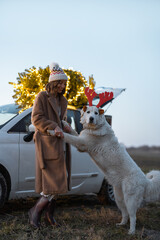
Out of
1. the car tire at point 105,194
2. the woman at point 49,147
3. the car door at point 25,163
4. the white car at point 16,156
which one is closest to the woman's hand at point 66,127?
the woman at point 49,147

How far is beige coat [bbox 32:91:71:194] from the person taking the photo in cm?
363

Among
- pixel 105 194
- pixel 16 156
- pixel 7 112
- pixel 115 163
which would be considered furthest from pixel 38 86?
pixel 105 194

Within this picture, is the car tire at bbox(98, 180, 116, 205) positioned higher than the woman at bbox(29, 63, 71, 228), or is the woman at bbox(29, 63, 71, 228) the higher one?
the woman at bbox(29, 63, 71, 228)

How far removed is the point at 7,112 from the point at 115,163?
2.06 metres

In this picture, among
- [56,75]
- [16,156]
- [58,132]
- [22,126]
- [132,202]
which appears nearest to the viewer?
[58,132]

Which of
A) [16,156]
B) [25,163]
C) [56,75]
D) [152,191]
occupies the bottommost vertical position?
[152,191]

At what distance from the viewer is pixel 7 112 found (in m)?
4.94

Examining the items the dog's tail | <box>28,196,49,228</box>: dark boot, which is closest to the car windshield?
<box>28,196,49,228</box>: dark boot

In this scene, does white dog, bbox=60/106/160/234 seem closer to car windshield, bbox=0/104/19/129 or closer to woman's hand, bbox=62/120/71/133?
woman's hand, bbox=62/120/71/133

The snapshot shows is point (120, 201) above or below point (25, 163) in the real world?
below

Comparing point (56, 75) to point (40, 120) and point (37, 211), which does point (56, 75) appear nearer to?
point (40, 120)

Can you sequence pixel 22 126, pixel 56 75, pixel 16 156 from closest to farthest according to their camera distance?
1. pixel 56 75
2. pixel 16 156
3. pixel 22 126

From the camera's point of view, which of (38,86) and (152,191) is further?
(38,86)

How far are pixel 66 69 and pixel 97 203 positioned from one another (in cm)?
283
